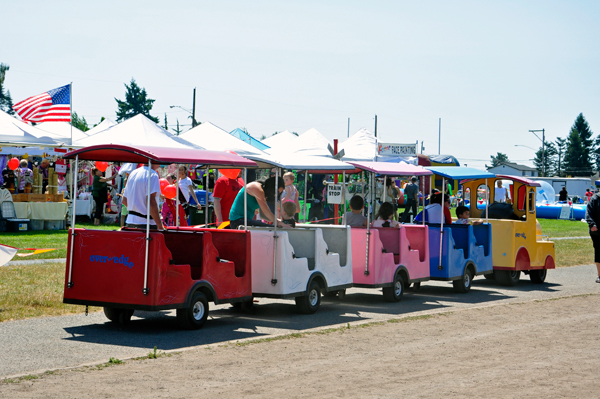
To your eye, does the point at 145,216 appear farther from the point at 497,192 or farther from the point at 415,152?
the point at 415,152

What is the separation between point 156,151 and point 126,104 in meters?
82.9

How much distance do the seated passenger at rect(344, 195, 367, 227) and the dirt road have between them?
8.94 ft

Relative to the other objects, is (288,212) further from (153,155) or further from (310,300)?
(153,155)

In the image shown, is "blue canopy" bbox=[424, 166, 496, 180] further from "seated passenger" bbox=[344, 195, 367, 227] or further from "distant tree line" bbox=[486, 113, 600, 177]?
"distant tree line" bbox=[486, 113, 600, 177]

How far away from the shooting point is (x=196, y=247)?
918cm

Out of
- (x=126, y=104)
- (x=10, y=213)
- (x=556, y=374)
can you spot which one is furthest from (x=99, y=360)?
(x=126, y=104)

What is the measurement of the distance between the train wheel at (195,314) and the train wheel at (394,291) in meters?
3.78

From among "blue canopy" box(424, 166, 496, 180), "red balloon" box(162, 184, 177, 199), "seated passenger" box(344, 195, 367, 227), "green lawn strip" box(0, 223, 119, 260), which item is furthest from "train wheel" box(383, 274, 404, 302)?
"green lawn strip" box(0, 223, 119, 260)

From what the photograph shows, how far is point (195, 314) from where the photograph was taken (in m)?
8.77

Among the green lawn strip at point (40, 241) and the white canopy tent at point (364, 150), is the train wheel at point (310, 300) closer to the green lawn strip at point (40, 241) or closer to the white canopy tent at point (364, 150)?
the green lawn strip at point (40, 241)

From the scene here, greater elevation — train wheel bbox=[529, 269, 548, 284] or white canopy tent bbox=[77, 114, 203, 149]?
white canopy tent bbox=[77, 114, 203, 149]

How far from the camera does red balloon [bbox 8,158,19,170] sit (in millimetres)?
21891

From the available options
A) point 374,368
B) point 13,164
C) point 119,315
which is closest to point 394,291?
point 119,315

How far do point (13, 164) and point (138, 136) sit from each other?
561 centimetres
